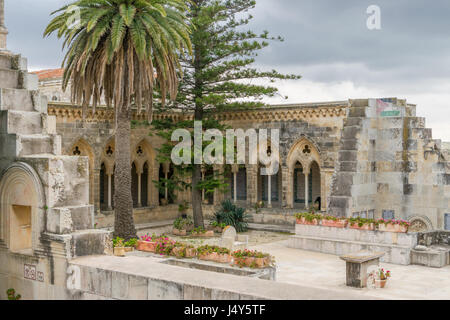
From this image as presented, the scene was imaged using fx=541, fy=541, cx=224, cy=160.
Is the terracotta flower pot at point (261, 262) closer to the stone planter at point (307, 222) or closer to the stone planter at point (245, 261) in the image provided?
the stone planter at point (245, 261)

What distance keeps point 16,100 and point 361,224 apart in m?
11.6

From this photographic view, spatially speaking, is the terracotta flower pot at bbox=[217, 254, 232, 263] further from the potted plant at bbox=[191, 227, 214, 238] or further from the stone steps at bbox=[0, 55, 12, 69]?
the potted plant at bbox=[191, 227, 214, 238]

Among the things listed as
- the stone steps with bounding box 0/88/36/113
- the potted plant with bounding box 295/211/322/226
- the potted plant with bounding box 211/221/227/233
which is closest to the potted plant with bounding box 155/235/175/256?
the stone steps with bounding box 0/88/36/113

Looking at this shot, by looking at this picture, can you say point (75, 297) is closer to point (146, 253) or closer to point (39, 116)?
point (39, 116)

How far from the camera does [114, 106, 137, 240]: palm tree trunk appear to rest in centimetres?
1809

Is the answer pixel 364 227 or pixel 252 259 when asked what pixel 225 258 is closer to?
pixel 252 259

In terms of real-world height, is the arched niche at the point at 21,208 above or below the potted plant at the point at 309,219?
above

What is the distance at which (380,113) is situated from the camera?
20781 millimetres

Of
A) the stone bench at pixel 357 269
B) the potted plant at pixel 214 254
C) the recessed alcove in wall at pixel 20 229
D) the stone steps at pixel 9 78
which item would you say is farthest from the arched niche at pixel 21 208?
the stone bench at pixel 357 269

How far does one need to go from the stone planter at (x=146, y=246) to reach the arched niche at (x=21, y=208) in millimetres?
4304

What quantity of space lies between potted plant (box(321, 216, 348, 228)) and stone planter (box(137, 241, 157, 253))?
6.83 meters

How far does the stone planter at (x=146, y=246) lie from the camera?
48.5 ft
